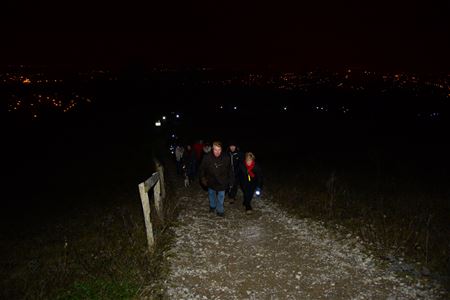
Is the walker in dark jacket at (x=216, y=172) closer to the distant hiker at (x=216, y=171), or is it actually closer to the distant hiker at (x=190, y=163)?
the distant hiker at (x=216, y=171)

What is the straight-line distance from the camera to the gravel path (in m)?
5.97

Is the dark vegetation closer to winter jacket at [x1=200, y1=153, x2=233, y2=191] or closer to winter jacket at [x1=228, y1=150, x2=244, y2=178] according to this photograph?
winter jacket at [x1=200, y1=153, x2=233, y2=191]

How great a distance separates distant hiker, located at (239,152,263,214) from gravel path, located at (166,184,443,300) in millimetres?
727

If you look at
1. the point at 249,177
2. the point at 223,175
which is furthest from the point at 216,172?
the point at 249,177

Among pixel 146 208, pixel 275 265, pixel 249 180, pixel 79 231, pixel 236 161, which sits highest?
pixel 146 208

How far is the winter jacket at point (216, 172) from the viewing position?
934cm

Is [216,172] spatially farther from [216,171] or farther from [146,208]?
[146,208]

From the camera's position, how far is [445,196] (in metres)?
13.9

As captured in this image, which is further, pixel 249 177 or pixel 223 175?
pixel 249 177

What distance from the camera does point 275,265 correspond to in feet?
22.7

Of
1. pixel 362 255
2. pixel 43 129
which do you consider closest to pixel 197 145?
pixel 362 255

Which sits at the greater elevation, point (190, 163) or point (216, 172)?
point (216, 172)

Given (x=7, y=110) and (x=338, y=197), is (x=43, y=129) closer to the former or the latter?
(x=7, y=110)

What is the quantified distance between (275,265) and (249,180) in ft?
11.0
